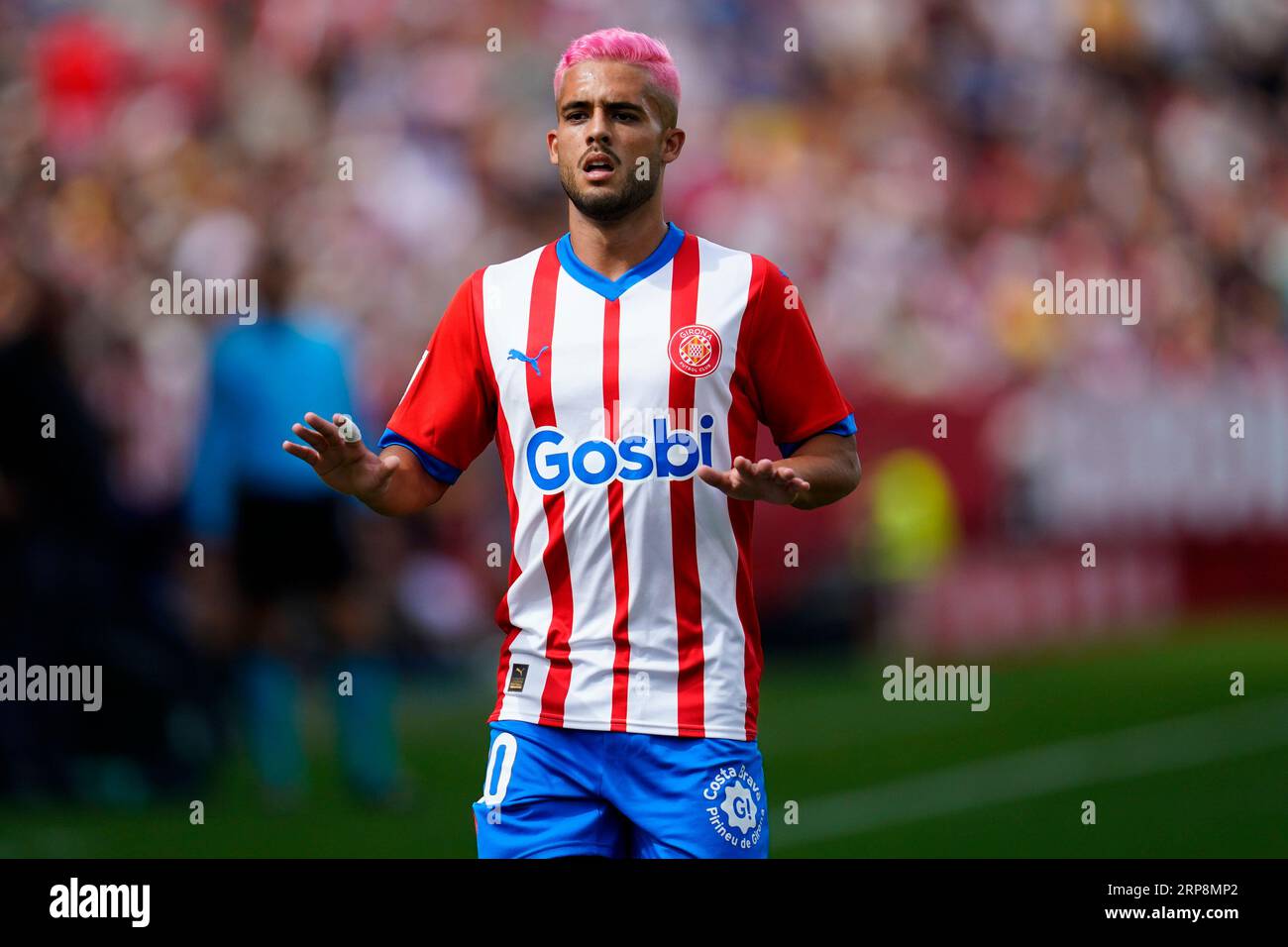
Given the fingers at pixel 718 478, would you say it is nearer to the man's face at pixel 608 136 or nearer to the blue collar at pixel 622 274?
the blue collar at pixel 622 274

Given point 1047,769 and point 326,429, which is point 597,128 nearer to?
point 326,429

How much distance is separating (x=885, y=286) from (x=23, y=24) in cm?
651

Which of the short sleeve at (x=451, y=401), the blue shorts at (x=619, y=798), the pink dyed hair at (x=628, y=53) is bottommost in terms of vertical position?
the blue shorts at (x=619, y=798)

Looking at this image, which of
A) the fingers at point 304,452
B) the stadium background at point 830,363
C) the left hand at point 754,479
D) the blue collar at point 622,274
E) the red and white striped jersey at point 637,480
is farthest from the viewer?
the stadium background at point 830,363

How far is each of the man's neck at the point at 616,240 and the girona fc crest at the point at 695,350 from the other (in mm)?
217

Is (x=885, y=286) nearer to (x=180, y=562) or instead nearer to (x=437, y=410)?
(x=180, y=562)

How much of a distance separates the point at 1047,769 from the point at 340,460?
5973mm

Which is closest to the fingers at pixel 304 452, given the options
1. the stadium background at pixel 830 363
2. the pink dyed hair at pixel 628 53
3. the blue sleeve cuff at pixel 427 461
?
the blue sleeve cuff at pixel 427 461

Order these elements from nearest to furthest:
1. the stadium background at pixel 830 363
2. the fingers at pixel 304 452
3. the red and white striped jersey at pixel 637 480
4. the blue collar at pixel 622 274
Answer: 1. the fingers at pixel 304 452
2. the red and white striped jersey at pixel 637 480
3. the blue collar at pixel 622 274
4. the stadium background at pixel 830 363

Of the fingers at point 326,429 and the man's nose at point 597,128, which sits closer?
the fingers at point 326,429

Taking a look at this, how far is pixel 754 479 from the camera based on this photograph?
3689 millimetres

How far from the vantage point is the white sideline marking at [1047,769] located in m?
8.10
